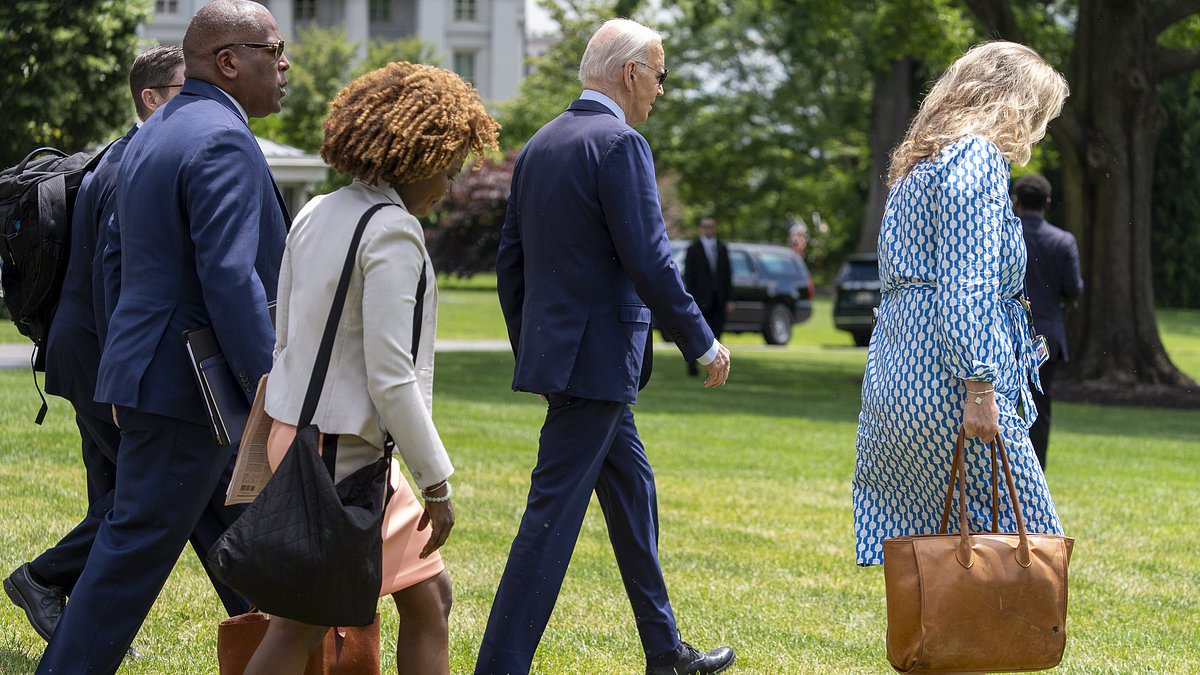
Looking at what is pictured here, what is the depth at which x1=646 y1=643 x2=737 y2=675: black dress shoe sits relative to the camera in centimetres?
500

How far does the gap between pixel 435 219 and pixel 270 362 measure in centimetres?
4690

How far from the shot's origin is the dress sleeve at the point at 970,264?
4.12 metres

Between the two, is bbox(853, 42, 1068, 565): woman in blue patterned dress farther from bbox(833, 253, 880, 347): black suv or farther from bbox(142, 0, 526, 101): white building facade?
bbox(142, 0, 526, 101): white building facade

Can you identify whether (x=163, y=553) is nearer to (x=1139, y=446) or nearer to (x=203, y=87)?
(x=203, y=87)

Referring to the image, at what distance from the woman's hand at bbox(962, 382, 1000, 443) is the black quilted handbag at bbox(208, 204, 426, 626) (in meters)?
1.53

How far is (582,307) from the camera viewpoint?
4.64 meters

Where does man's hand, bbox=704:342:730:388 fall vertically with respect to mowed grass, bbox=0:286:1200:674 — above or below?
above

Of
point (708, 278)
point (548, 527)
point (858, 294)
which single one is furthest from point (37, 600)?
point (858, 294)

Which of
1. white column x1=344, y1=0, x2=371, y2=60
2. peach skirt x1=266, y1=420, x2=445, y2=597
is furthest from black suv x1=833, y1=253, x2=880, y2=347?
white column x1=344, y1=0, x2=371, y2=60

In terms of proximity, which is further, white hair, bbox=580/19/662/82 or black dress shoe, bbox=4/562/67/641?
black dress shoe, bbox=4/562/67/641

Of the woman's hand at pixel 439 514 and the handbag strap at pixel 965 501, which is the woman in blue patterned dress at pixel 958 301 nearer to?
the handbag strap at pixel 965 501

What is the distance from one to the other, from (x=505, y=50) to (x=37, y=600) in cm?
7178

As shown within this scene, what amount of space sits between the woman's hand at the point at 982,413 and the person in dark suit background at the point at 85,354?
7.83 ft

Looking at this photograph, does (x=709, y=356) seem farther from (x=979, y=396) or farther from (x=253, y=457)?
(x=253, y=457)
